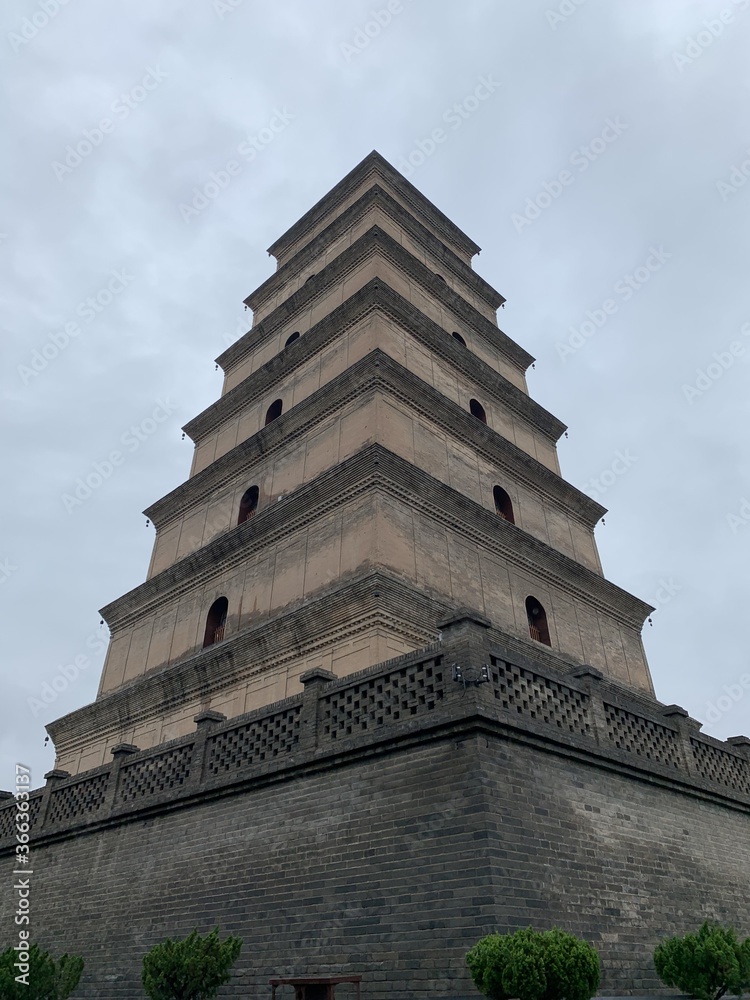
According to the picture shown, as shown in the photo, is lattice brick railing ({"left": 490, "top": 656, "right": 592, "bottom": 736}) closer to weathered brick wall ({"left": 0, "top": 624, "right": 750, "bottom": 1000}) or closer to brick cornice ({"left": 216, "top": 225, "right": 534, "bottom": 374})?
weathered brick wall ({"left": 0, "top": 624, "right": 750, "bottom": 1000})

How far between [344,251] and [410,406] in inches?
258

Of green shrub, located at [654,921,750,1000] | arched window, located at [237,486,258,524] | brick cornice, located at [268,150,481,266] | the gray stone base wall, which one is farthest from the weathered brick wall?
brick cornice, located at [268,150,481,266]

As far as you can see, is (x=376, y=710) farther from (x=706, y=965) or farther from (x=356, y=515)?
(x=356, y=515)

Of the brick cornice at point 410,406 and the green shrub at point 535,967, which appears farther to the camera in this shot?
the brick cornice at point 410,406

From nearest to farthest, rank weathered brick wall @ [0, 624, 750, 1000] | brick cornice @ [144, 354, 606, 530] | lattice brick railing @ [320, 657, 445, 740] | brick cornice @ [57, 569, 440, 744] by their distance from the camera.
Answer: weathered brick wall @ [0, 624, 750, 1000]
lattice brick railing @ [320, 657, 445, 740]
brick cornice @ [57, 569, 440, 744]
brick cornice @ [144, 354, 606, 530]

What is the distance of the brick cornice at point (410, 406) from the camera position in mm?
16352

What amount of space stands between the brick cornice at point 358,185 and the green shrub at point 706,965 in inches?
858

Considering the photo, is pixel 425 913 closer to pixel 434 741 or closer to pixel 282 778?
pixel 434 741

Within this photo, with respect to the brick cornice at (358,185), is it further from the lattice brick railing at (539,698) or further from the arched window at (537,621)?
the lattice brick railing at (539,698)

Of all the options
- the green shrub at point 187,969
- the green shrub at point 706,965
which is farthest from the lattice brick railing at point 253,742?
the green shrub at point 706,965

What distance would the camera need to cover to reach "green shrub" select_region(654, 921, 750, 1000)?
6.79 meters

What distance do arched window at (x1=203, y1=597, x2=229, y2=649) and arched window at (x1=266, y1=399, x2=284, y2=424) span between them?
523 centimetres

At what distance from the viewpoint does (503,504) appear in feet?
58.3

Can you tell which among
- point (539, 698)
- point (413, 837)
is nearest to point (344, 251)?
point (539, 698)
